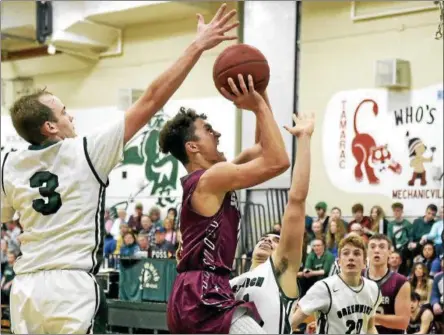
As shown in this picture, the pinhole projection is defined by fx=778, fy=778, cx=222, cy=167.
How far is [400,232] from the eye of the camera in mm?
12250

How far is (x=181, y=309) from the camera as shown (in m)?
3.68

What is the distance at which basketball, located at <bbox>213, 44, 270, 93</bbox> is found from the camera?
3.91 metres

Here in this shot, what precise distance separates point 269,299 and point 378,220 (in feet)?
30.3

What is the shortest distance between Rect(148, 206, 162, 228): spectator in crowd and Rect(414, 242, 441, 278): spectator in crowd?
5.75 metres

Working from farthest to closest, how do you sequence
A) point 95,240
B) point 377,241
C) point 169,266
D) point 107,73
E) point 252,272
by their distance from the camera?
point 107,73
point 169,266
point 377,241
point 252,272
point 95,240

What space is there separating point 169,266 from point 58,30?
8427mm

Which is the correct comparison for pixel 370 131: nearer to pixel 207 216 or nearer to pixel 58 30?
pixel 58 30

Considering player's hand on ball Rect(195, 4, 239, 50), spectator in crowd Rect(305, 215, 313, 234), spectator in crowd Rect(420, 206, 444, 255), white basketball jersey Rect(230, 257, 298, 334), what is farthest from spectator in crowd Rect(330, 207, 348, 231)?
player's hand on ball Rect(195, 4, 239, 50)

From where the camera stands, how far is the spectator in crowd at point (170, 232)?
1368cm

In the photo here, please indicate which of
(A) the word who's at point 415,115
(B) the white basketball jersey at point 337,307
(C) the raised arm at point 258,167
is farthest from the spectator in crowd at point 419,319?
(C) the raised arm at point 258,167

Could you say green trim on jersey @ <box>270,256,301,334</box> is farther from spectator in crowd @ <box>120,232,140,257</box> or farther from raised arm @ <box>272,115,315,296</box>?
spectator in crowd @ <box>120,232,140,257</box>

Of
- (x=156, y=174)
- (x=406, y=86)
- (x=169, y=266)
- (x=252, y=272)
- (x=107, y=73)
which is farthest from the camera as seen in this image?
(x=107, y=73)

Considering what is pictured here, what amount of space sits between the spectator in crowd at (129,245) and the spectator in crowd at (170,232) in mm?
605

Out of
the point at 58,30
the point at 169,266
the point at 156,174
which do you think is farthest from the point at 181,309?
the point at 58,30
